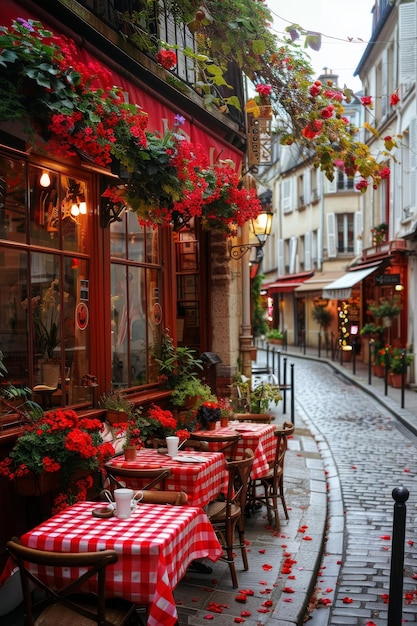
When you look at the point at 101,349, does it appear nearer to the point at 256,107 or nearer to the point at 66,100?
the point at 66,100

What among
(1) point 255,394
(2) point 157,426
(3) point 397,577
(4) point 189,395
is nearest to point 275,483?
(2) point 157,426

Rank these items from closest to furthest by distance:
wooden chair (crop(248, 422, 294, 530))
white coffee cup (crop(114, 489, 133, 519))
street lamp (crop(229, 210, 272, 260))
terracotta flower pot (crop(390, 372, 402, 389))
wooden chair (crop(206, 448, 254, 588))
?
1. white coffee cup (crop(114, 489, 133, 519))
2. wooden chair (crop(206, 448, 254, 588))
3. wooden chair (crop(248, 422, 294, 530))
4. street lamp (crop(229, 210, 272, 260))
5. terracotta flower pot (crop(390, 372, 402, 389))

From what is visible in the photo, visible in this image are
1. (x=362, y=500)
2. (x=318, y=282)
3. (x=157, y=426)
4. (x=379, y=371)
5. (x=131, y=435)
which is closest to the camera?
(x=131, y=435)

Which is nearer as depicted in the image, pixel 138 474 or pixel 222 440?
pixel 138 474

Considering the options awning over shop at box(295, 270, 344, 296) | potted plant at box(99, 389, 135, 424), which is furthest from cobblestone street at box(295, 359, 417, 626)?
awning over shop at box(295, 270, 344, 296)

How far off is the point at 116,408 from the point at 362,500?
10.2 ft

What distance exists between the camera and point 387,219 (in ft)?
68.4

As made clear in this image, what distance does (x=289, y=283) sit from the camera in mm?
35062

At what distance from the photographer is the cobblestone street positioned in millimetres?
4805

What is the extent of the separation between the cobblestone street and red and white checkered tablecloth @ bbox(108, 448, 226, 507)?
3.69 feet

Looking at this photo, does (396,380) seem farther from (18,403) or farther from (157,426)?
(18,403)

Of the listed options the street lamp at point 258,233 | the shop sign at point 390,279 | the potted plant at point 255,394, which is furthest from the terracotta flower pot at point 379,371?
the street lamp at point 258,233

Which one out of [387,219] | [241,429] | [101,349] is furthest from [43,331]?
[387,219]

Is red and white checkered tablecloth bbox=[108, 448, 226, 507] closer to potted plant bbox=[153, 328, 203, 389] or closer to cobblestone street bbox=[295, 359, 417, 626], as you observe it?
cobblestone street bbox=[295, 359, 417, 626]
